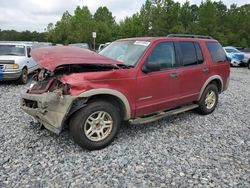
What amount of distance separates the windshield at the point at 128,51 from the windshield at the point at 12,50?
6.35 meters

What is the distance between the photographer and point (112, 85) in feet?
13.7

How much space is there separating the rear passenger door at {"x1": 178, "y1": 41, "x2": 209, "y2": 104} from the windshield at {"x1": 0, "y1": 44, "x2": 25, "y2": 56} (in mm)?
7342

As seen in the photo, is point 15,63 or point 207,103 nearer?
point 207,103

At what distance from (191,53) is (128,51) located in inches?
59.1

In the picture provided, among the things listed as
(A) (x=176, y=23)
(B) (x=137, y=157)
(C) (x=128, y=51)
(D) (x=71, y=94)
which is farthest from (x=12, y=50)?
(A) (x=176, y=23)

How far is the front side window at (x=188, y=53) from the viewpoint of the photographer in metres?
5.43

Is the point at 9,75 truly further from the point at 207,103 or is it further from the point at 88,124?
the point at 207,103

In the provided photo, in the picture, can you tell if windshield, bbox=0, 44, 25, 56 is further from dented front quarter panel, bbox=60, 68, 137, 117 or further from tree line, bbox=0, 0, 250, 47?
tree line, bbox=0, 0, 250, 47

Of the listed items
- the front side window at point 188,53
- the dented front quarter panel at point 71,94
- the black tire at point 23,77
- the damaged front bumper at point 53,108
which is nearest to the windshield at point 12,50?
the black tire at point 23,77

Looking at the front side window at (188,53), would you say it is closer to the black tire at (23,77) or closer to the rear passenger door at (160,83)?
the rear passenger door at (160,83)

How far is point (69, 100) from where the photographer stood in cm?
378

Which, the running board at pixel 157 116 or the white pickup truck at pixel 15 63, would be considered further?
the white pickup truck at pixel 15 63

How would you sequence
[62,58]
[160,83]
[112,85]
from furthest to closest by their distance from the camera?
[160,83], [112,85], [62,58]

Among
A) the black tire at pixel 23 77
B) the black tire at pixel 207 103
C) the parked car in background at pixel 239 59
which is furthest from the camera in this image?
the parked car in background at pixel 239 59
